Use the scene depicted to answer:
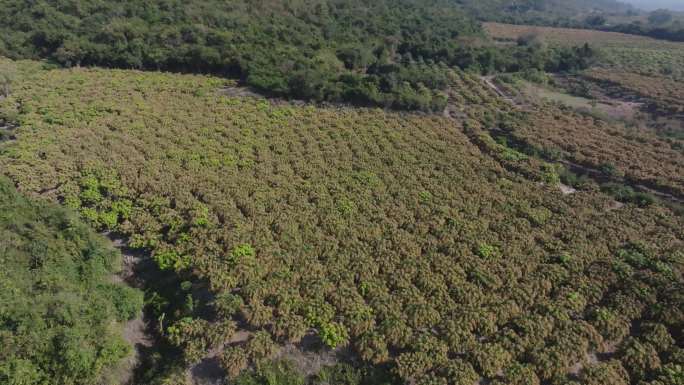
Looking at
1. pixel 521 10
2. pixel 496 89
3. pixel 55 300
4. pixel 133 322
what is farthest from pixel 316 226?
pixel 521 10

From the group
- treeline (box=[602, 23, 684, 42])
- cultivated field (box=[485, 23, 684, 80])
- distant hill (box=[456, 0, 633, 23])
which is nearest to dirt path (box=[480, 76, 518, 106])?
cultivated field (box=[485, 23, 684, 80])

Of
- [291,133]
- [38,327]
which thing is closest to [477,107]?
[291,133]

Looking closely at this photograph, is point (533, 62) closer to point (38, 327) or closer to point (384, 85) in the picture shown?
point (384, 85)

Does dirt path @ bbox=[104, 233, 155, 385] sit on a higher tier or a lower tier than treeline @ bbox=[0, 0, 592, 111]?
lower

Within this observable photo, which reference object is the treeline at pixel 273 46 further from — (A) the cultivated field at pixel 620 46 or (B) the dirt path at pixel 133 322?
(B) the dirt path at pixel 133 322

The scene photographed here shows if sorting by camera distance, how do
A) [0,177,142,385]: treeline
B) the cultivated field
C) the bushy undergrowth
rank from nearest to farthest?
[0,177,142,385]: treeline, the bushy undergrowth, the cultivated field

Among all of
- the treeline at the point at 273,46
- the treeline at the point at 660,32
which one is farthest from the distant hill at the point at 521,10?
the treeline at the point at 273,46

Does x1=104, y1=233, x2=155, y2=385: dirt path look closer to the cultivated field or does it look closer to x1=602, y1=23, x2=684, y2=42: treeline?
the cultivated field

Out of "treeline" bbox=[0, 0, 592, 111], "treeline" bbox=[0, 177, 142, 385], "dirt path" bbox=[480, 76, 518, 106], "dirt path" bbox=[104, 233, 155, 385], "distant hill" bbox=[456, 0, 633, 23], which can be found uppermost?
"distant hill" bbox=[456, 0, 633, 23]
